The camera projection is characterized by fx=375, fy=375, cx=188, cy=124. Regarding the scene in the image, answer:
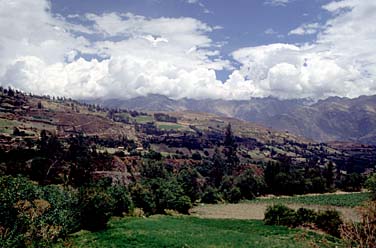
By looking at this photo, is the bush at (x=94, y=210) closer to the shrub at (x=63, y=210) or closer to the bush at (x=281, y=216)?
the shrub at (x=63, y=210)

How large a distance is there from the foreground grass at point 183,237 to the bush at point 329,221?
15.1 ft

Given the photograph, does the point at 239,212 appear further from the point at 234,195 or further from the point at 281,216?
the point at 281,216

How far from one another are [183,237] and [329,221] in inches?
893

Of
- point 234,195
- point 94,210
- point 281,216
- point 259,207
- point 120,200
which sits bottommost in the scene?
point 234,195

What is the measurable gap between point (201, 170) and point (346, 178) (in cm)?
6225

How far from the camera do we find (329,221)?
56125mm

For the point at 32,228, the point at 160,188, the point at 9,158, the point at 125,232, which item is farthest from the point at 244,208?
the point at 32,228

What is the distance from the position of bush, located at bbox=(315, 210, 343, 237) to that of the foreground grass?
15.1 feet

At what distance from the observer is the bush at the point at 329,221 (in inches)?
2164

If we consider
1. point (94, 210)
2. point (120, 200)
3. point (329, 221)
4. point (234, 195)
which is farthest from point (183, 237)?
point (234, 195)

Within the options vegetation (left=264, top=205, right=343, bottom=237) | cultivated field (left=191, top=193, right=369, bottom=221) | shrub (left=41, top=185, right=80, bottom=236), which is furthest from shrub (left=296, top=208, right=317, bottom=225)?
shrub (left=41, top=185, right=80, bottom=236)

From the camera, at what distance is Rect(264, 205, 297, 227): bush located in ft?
206

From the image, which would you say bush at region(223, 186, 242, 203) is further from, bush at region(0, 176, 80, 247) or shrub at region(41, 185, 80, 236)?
bush at region(0, 176, 80, 247)

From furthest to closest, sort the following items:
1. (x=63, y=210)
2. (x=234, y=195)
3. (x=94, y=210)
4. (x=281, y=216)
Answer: (x=234, y=195) < (x=281, y=216) < (x=94, y=210) < (x=63, y=210)
